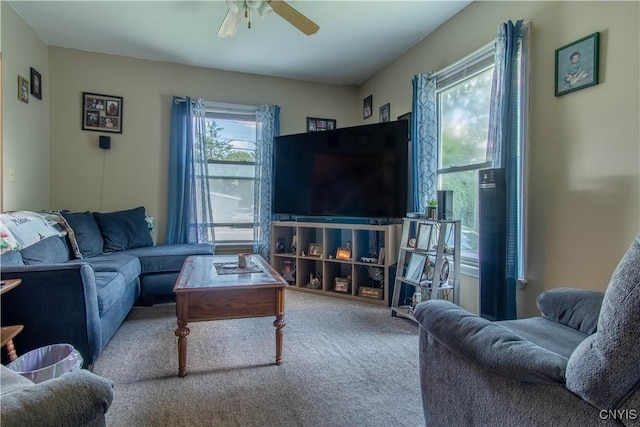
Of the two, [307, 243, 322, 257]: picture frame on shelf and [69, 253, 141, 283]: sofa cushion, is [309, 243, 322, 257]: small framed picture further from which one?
[69, 253, 141, 283]: sofa cushion

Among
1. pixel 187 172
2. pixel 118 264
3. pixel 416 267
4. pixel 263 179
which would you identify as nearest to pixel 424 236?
pixel 416 267

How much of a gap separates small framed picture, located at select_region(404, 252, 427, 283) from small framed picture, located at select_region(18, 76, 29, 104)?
3.81 m

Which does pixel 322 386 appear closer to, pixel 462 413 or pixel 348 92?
pixel 462 413

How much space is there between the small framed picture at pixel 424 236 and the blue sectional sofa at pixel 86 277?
6.97 feet

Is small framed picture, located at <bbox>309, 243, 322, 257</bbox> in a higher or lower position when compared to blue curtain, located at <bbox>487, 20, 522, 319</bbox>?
lower

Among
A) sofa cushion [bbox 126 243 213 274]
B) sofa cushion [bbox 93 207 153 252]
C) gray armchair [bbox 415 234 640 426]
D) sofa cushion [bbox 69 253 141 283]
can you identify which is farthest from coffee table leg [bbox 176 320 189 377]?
sofa cushion [bbox 93 207 153 252]

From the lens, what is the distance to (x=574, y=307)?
1.48 m

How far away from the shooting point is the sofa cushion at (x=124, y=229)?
3.39m

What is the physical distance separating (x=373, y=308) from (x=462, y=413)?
211 cm

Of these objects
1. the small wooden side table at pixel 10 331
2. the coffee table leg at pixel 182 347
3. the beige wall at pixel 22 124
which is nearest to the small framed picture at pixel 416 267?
the coffee table leg at pixel 182 347

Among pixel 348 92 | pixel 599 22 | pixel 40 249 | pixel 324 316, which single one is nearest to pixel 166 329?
pixel 40 249

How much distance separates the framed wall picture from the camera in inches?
149

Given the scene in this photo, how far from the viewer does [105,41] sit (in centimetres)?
352

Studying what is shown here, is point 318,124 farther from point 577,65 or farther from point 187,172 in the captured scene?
point 577,65
